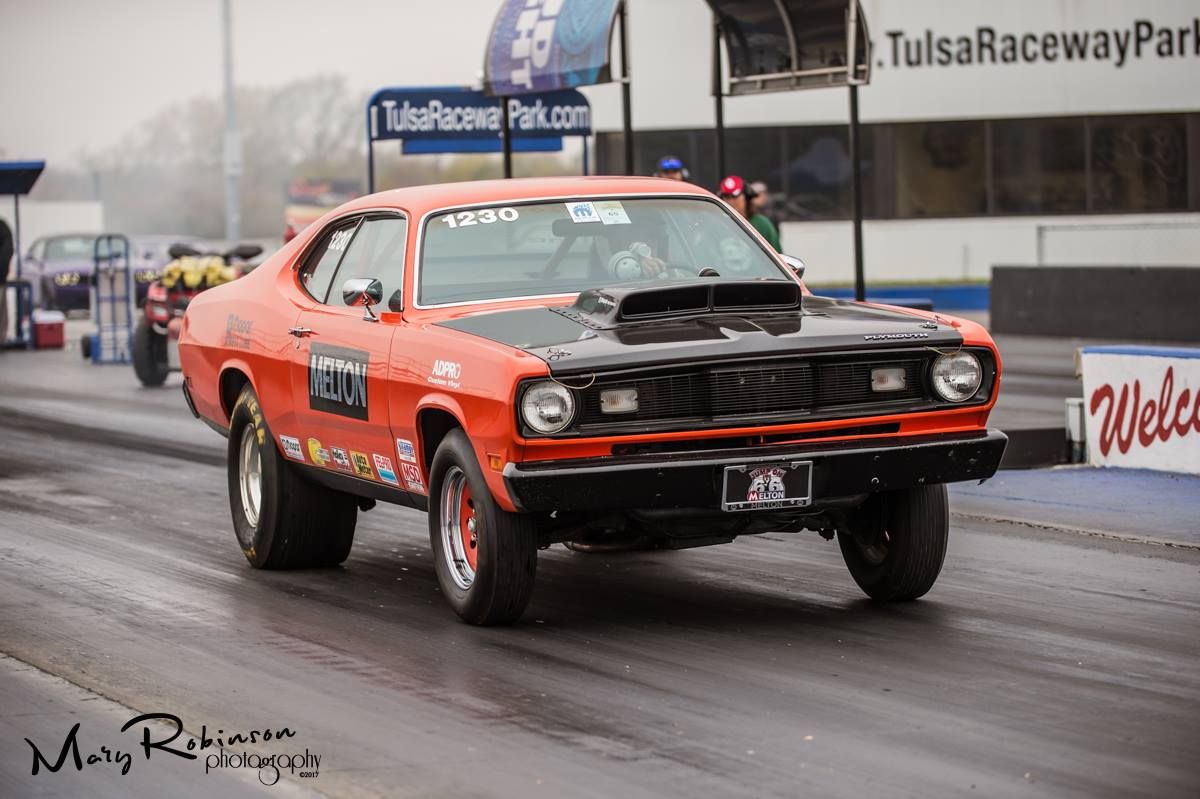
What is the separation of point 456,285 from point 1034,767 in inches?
142

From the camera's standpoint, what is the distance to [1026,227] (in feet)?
116

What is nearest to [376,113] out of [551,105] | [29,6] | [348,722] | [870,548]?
[551,105]

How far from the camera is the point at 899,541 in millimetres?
7680

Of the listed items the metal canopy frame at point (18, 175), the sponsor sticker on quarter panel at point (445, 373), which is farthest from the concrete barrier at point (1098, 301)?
the sponsor sticker on quarter panel at point (445, 373)

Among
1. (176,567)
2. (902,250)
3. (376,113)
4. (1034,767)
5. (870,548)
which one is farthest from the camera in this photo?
(902,250)

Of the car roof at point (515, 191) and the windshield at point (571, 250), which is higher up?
the car roof at point (515, 191)

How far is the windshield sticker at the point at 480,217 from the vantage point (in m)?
8.33

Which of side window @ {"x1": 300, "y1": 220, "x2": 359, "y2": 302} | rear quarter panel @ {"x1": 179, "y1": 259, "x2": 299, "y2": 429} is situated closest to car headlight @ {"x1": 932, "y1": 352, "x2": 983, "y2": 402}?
side window @ {"x1": 300, "y1": 220, "x2": 359, "y2": 302}

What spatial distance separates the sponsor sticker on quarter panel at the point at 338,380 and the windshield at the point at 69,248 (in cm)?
2732

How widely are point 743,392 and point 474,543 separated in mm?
1201

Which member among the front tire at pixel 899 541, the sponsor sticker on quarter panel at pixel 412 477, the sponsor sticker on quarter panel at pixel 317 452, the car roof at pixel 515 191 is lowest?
the front tire at pixel 899 541

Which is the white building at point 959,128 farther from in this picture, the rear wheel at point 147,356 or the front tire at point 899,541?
the front tire at point 899,541

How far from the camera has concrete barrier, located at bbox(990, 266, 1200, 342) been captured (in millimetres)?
24141

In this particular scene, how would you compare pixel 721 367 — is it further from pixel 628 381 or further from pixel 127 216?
pixel 127 216
